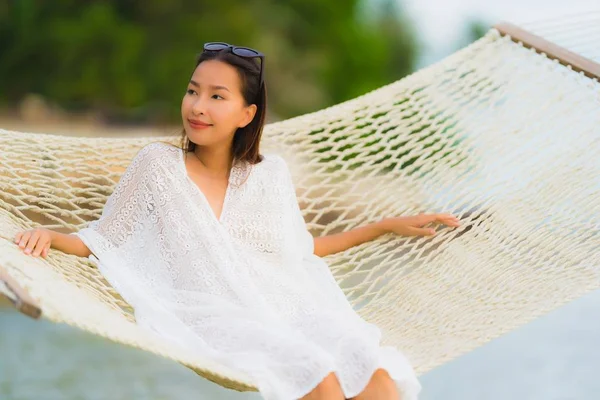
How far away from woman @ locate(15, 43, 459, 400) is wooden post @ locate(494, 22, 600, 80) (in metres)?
1.04

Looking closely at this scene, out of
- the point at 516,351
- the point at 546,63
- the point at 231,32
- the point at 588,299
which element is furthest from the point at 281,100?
the point at 546,63

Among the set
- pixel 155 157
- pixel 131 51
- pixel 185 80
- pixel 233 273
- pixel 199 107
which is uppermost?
pixel 199 107

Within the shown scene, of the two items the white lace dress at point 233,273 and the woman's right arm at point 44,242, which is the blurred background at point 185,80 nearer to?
the white lace dress at point 233,273

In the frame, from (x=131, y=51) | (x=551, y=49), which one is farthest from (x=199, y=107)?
(x=131, y=51)

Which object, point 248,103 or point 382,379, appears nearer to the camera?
point 382,379

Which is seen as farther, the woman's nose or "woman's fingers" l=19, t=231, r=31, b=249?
the woman's nose

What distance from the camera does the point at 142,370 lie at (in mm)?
3947

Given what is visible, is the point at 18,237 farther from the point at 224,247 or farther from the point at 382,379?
the point at 382,379

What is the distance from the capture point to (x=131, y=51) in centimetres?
838

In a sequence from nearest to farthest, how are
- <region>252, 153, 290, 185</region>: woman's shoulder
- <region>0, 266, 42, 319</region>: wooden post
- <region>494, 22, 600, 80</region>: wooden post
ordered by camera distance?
<region>0, 266, 42, 319</region>: wooden post, <region>252, 153, 290, 185</region>: woman's shoulder, <region>494, 22, 600, 80</region>: wooden post

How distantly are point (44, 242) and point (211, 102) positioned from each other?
0.43 meters

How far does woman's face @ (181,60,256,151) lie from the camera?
6.09 ft

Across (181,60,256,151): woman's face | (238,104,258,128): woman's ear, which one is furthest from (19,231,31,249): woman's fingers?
(238,104,258,128): woman's ear

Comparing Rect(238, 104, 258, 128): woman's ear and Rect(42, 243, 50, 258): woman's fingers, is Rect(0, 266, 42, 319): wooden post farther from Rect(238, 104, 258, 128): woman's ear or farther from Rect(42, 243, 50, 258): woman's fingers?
Rect(238, 104, 258, 128): woman's ear
